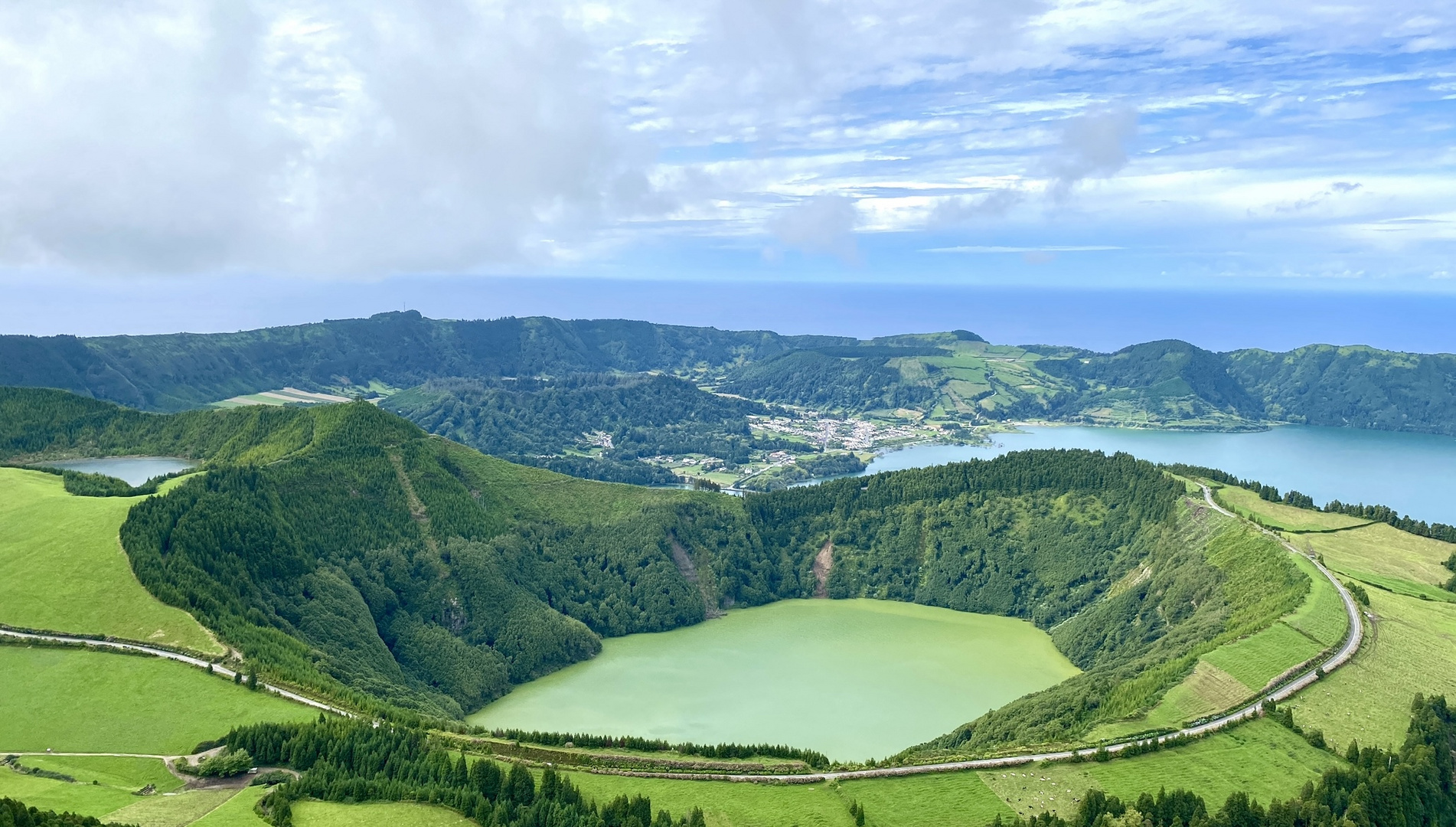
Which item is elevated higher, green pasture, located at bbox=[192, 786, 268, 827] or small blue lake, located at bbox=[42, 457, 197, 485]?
small blue lake, located at bbox=[42, 457, 197, 485]

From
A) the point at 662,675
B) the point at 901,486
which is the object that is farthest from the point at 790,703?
the point at 901,486

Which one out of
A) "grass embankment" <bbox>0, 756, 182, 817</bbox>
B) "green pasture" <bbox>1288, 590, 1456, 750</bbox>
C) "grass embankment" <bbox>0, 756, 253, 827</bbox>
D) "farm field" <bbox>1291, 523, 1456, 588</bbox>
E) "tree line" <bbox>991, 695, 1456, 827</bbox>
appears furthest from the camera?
"farm field" <bbox>1291, 523, 1456, 588</bbox>

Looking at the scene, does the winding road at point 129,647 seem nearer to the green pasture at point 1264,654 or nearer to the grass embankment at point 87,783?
the grass embankment at point 87,783

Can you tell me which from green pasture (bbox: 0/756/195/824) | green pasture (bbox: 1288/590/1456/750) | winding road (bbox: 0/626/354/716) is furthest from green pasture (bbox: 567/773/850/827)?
green pasture (bbox: 1288/590/1456/750)

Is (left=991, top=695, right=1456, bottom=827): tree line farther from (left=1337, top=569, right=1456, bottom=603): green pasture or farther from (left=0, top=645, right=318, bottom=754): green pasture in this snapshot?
(left=0, top=645, right=318, bottom=754): green pasture

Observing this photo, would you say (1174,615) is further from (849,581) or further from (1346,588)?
(849,581)
